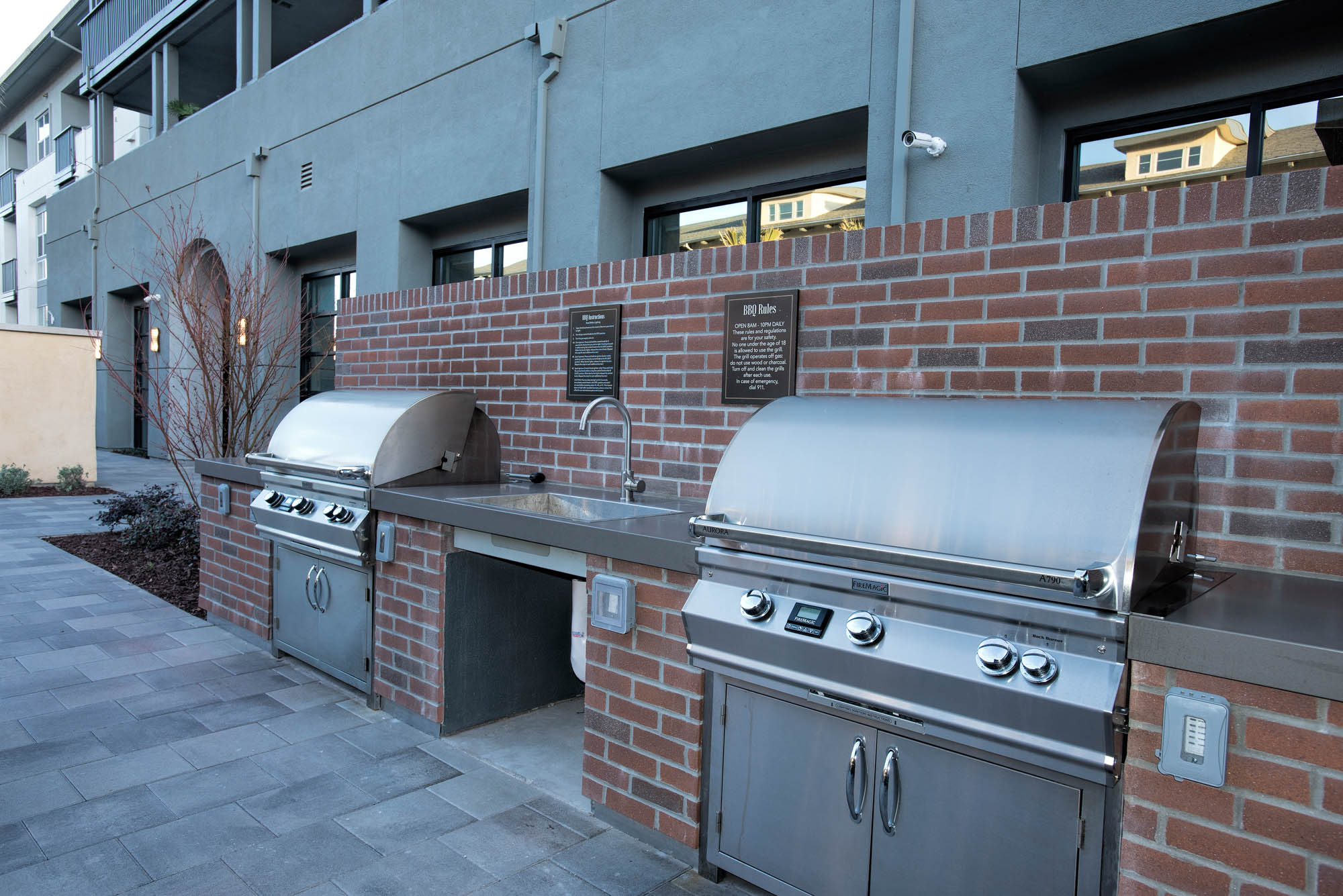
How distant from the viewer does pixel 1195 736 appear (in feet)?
5.51

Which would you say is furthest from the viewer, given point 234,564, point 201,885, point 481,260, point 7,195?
point 7,195

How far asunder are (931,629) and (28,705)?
14.2 ft

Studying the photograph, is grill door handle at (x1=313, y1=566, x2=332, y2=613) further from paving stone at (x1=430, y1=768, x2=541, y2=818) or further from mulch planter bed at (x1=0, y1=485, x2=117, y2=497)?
mulch planter bed at (x1=0, y1=485, x2=117, y2=497)

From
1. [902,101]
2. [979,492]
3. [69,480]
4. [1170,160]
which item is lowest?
[69,480]

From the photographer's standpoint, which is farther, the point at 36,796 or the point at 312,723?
the point at 312,723

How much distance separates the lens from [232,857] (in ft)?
8.84

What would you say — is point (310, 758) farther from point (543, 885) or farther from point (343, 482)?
point (543, 885)

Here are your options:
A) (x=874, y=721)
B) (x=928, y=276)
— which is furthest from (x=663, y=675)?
(x=928, y=276)

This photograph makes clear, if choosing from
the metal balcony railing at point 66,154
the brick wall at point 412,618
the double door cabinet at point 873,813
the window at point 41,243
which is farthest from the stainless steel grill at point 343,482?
the window at point 41,243

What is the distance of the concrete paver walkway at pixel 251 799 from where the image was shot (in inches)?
102

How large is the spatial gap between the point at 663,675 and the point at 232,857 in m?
1.52

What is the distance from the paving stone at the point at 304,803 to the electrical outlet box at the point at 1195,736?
105 inches

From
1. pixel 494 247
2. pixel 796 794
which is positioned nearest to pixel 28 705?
pixel 796 794

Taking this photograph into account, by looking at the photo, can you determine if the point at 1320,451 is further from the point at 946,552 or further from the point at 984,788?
the point at 984,788
